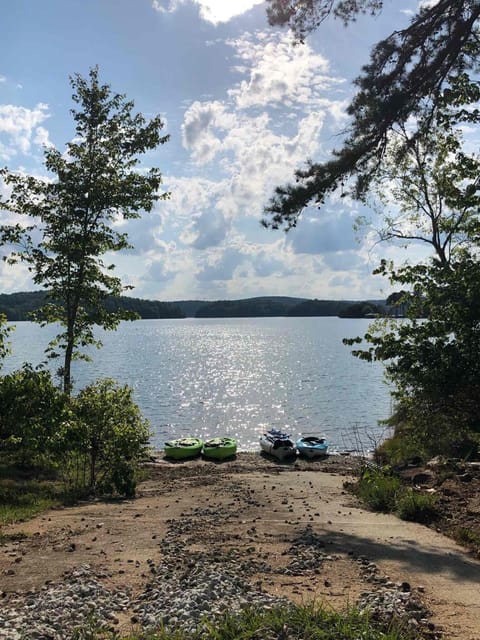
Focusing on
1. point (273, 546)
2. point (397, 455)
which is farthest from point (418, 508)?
point (397, 455)

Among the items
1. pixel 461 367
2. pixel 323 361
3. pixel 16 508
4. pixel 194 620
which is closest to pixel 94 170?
pixel 16 508

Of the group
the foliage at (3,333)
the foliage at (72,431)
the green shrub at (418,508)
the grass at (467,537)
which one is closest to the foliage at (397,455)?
the green shrub at (418,508)

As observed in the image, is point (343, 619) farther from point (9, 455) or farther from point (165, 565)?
point (9, 455)

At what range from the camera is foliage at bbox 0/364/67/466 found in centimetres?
1048

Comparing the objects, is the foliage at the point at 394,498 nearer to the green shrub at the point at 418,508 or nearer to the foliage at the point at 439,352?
the green shrub at the point at 418,508

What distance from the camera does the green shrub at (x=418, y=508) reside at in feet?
34.7

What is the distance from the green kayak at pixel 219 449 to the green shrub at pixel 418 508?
78.5 feet

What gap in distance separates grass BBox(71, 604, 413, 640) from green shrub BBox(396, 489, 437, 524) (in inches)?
239

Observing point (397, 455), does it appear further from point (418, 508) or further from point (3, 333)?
point (3, 333)

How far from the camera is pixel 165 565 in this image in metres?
7.23

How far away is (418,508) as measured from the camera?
10719 millimetres

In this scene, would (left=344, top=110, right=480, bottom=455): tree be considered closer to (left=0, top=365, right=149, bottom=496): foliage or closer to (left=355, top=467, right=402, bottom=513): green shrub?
(left=355, top=467, right=402, bottom=513): green shrub

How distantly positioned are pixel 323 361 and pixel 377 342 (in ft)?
295

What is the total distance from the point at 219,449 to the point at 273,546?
2668cm
